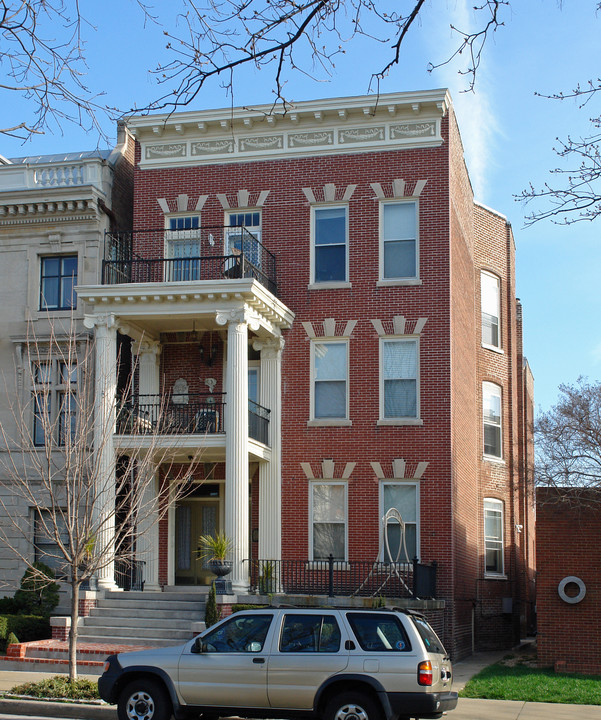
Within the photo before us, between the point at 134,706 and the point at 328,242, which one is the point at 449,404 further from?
the point at 134,706

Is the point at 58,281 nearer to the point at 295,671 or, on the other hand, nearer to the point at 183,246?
the point at 183,246

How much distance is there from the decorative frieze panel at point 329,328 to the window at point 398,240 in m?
1.49

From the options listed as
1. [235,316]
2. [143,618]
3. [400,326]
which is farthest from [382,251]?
[143,618]

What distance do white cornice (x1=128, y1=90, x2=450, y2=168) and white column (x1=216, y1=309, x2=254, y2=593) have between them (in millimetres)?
5229

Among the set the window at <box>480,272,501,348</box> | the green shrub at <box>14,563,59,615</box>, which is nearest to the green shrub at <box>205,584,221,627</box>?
the green shrub at <box>14,563,59,615</box>

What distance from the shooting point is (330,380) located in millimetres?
24766

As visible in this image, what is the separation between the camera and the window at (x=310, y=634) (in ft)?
41.1

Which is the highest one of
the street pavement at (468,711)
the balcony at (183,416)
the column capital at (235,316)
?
the column capital at (235,316)

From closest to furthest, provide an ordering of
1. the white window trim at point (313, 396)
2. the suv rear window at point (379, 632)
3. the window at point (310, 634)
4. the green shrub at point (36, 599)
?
the suv rear window at point (379, 632) → the window at point (310, 634) → the green shrub at point (36, 599) → the white window trim at point (313, 396)

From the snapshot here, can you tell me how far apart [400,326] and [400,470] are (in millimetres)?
3483

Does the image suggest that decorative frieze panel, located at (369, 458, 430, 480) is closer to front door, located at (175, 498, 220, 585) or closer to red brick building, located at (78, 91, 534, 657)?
red brick building, located at (78, 91, 534, 657)

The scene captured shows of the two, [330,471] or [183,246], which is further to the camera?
[183,246]

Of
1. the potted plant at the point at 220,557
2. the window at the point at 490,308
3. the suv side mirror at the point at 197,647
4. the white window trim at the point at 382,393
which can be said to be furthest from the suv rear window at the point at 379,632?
the window at the point at 490,308

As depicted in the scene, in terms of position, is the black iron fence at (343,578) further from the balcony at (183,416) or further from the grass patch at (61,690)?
the grass patch at (61,690)
